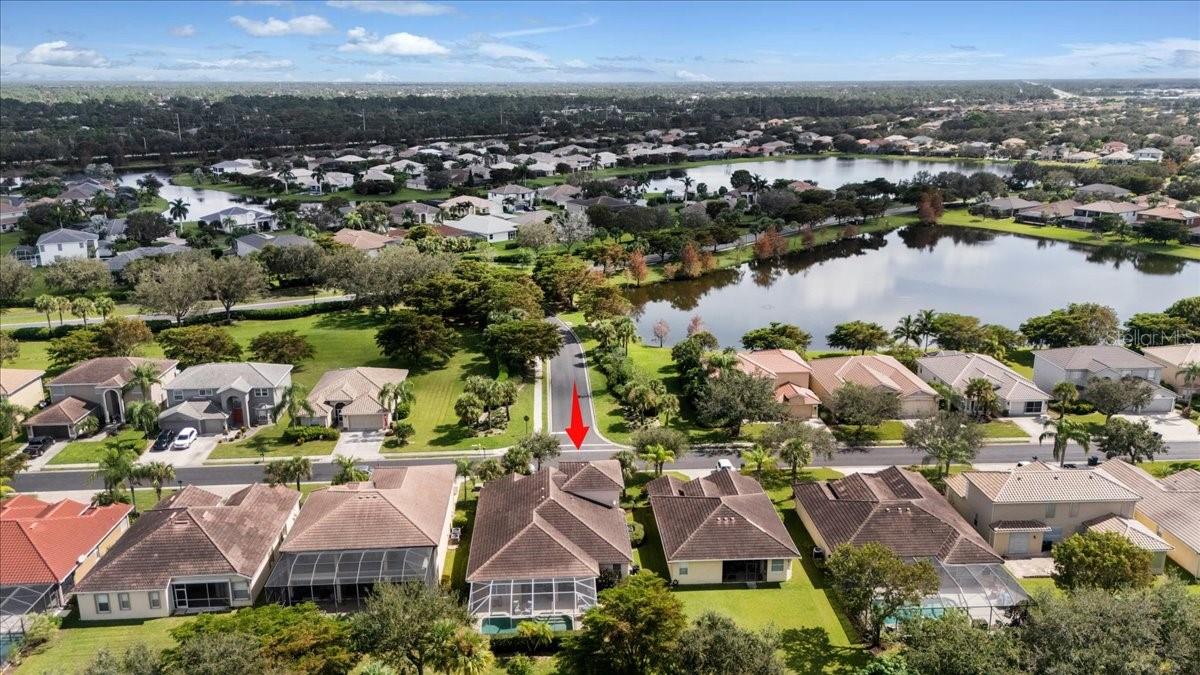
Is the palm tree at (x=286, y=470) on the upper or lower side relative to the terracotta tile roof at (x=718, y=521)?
upper

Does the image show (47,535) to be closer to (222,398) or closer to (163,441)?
(163,441)

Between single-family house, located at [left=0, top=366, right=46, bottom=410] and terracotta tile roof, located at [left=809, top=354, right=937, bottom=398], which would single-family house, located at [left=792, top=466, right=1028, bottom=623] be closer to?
terracotta tile roof, located at [left=809, top=354, right=937, bottom=398]

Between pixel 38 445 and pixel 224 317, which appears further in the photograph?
pixel 224 317

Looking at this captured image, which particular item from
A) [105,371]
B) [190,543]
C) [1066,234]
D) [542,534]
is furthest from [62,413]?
[1066,234]

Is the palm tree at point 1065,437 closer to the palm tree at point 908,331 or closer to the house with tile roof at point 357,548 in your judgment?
the palm tree at point 908,331

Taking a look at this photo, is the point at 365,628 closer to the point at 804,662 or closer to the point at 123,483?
the point at 804,662

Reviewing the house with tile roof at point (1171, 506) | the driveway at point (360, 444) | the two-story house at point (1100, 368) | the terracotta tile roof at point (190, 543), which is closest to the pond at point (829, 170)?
the two-story house at point (1100, 368)
